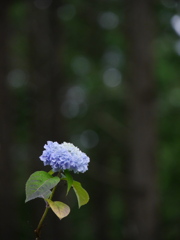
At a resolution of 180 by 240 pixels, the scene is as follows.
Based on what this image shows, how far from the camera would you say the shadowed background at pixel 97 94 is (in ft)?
33.6

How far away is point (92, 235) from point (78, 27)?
11.1 meters

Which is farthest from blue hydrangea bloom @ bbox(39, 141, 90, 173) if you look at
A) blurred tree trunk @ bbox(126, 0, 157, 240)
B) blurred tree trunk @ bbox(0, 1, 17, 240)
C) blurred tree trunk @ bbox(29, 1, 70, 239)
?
blurred tree trunk @ bbox(29, 1, 70, 239)

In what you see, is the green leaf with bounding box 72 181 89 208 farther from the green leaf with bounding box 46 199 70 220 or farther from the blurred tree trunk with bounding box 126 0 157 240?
the blurred tree trunk with bounding box 126 0 157 240

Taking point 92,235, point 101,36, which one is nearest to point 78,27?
point 101,36

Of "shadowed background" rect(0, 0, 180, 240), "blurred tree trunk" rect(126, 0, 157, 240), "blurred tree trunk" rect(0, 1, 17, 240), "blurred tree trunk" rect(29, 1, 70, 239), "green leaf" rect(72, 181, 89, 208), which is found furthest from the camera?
"blurred tree trunk" rect(29, 1, 70, 239)

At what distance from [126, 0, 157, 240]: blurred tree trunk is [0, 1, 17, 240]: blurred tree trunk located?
2.37 meters

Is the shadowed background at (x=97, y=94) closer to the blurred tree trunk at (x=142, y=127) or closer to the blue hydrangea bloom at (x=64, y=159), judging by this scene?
the blurred tree trunk at (x=142, y=127)

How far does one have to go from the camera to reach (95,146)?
2077 centimetres

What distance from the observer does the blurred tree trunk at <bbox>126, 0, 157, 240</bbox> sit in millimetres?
9969

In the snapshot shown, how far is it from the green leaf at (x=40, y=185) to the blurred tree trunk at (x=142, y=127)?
322 inches

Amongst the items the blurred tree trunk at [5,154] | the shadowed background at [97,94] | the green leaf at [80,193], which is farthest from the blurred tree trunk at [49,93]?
the green leaf at [80,193]

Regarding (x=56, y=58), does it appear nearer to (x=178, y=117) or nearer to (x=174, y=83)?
(x=174, y=83)

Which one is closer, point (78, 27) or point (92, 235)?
point (78, 27)

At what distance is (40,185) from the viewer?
70.4 inches
